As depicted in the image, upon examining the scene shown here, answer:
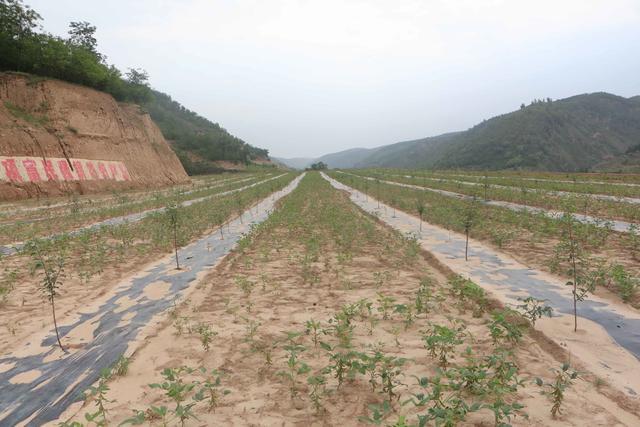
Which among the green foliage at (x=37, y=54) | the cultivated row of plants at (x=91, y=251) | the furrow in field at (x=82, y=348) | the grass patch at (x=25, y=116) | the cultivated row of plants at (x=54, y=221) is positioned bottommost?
the furrow in field at (x=82, y=348)

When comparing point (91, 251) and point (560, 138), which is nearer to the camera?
point (91, 251)

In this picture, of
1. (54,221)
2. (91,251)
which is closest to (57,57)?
(54,221)

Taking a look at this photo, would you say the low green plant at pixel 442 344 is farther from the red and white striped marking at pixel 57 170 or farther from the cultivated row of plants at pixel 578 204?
the red and white striped marking at pixel 57 170

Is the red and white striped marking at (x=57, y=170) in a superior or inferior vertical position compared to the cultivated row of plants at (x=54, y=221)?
superior

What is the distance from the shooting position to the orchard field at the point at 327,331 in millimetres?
3227

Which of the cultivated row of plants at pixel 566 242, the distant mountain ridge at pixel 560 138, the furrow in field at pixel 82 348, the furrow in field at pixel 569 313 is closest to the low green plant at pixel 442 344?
the furrow in field at pixel 569 313

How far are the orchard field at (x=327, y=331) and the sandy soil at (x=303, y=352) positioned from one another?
0.02 metres

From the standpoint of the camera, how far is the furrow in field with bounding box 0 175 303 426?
3.45 meters

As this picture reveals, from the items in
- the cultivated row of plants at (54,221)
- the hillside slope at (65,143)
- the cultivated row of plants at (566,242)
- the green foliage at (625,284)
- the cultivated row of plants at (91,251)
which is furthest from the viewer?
the hillside slope at (65,143)

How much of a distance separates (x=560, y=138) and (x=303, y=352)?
89392 mm

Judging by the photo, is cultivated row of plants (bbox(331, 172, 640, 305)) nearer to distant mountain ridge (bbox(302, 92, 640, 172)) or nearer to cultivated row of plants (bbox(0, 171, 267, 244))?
cultivated row of plants (bbox(0, 171, 267, 244))

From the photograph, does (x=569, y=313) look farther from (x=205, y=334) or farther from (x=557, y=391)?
(x=205, y=334)

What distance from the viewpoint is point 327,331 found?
15.0ft

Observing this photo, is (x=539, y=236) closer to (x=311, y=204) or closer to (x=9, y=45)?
(x=311, y=204)
